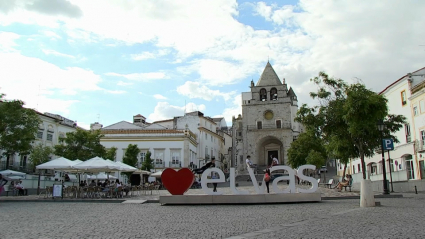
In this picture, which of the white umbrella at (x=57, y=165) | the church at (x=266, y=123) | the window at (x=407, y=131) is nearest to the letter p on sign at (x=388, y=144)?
the window at (x=407, y=131)

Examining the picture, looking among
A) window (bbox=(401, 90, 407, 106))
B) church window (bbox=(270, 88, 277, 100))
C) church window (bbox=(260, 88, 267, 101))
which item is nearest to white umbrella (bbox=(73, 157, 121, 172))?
window (bbox=(401, 90, 407, 106))

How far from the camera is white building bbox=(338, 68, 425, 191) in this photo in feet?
94.0

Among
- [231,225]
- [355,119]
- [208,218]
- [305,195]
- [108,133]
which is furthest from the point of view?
[108,133]

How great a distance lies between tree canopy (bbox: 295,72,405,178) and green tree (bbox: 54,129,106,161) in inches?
884

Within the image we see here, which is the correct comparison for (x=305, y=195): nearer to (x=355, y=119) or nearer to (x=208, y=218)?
(x=208, y=218)

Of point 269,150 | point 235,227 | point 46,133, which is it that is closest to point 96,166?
point 235,227

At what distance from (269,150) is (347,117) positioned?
4925 cm

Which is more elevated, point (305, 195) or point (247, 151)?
point (247, 151)

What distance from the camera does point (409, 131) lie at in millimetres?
31344

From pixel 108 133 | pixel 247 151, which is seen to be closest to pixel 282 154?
pixel 247 151

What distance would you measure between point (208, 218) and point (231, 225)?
1.71 m

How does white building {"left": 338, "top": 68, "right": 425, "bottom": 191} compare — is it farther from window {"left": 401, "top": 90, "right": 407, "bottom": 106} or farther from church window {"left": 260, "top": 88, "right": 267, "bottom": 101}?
church window {"left": 260, "top": 88, "right": 267, "bottom": 101}

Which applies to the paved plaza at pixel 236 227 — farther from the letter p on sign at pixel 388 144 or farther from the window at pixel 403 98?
the window at pixel 403 98

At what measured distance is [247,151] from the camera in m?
65.4
